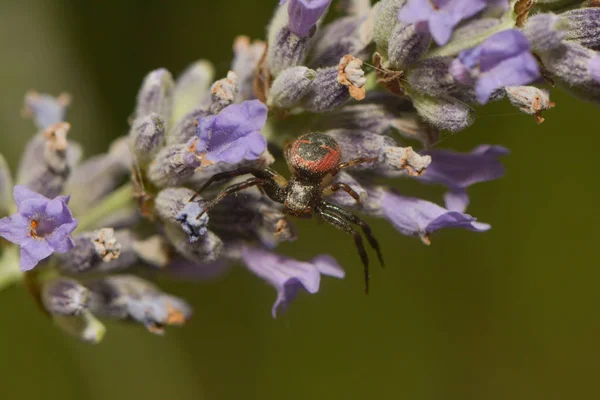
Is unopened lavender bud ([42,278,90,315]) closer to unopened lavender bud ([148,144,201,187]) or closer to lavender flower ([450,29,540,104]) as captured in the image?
unopened lavender bud ([148,144,201,187])

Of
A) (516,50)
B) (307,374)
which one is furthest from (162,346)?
(516,50)

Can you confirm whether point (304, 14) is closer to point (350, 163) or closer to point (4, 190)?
point (350, 163)

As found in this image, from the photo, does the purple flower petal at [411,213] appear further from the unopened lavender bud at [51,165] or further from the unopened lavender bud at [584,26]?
the unopened lavender bud at [51,165]

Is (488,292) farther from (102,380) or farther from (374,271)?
(102,380)

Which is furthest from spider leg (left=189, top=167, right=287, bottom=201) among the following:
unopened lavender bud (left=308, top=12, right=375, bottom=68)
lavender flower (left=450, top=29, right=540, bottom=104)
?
lavender flower (left=450, top=29, right=540, bottom=104)

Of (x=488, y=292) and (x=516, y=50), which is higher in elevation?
(x=516, y=50)

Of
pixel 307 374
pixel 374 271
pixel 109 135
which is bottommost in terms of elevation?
pixel 307 374
